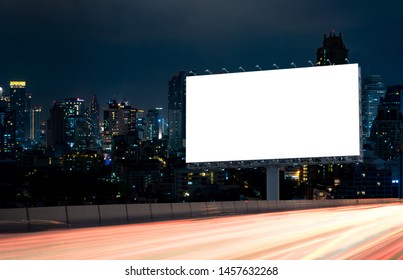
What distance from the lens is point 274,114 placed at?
39438 mm

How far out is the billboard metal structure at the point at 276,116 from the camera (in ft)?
126

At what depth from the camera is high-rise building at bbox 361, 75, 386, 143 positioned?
42350mm

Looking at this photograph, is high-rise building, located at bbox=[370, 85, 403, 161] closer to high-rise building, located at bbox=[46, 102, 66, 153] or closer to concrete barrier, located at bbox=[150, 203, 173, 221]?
concrete barrier, located at bbox=[150, 203, 173, 221]

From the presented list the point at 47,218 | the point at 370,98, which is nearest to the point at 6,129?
the point at 370,98

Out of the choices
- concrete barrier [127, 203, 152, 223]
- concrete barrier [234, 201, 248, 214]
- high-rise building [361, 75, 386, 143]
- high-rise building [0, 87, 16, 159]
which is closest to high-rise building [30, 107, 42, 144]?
high-rise building [0, 87, 16, 159]

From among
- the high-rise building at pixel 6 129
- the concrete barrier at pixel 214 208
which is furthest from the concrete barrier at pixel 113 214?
the high-rise building at pixel 6 129

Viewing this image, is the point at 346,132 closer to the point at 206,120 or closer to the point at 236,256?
the point at 206,120

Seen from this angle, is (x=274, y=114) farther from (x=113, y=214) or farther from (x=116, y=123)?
(x=116, y=123)

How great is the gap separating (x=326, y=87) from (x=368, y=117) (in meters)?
8.43

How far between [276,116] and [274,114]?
28 centimetres

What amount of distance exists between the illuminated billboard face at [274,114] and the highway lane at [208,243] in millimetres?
18479

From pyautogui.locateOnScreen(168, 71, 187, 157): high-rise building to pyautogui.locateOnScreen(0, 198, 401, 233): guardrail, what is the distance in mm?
7655

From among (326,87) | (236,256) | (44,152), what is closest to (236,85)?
(326,87)

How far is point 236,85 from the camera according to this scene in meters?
40.2
